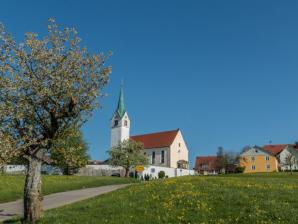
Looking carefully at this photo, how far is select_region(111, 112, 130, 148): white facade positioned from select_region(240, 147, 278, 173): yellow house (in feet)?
108

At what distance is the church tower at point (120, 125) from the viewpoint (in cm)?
10404

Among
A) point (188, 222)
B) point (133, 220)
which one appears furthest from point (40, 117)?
point (188, 222)

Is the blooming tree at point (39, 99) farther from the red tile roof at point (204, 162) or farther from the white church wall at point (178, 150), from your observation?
the red tile roof at point (204, 162)

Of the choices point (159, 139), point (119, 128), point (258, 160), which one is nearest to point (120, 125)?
point (119, 128)

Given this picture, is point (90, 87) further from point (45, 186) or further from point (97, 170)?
point (97, 170)

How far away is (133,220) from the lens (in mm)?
13242

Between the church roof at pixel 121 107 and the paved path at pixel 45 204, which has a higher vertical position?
the church roof at pixel 121 107

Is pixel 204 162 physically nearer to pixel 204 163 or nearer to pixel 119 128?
pixel 204 163

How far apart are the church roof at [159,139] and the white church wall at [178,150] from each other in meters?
1.21

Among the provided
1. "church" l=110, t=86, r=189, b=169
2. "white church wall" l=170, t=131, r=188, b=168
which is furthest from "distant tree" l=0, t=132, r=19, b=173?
"white church wall" l=170, t=131, r=188, b=168

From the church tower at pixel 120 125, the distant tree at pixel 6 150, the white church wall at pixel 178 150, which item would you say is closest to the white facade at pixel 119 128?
the church tower at pixel 120 125

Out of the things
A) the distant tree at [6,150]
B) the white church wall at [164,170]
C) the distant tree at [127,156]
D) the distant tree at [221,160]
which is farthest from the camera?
the distant tree at [221,160]

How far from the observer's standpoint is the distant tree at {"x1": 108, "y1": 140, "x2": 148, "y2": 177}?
3002 inches

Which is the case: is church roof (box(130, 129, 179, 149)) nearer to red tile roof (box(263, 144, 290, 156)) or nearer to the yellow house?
the yellow house
